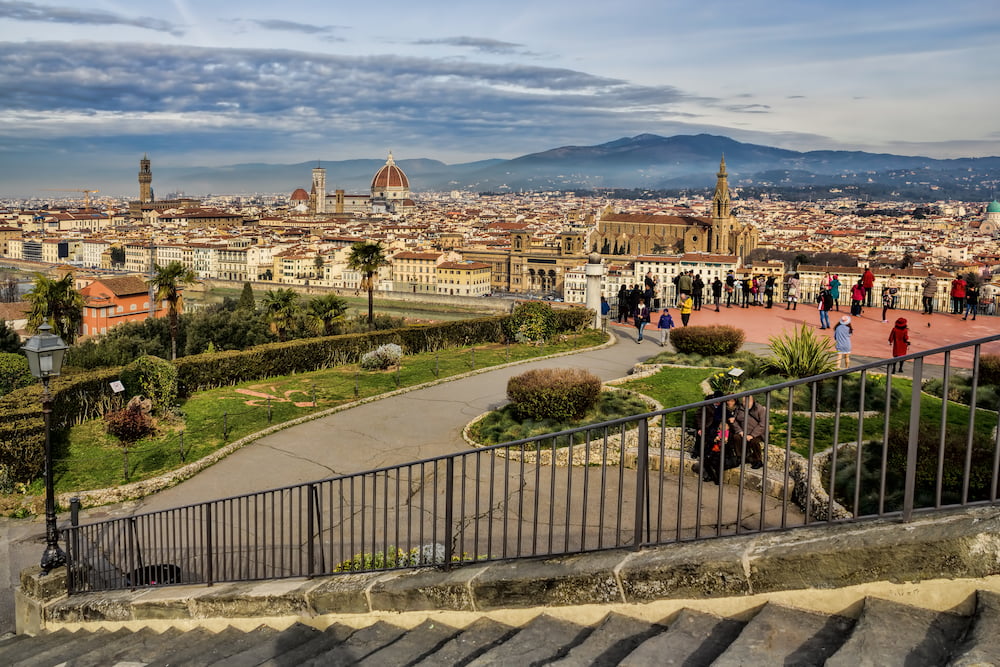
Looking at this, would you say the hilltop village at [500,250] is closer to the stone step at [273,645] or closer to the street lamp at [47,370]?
the street lamp at [47,370]

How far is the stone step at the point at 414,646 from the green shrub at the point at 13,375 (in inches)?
453

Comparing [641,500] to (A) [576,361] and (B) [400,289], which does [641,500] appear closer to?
(A) [576,361]

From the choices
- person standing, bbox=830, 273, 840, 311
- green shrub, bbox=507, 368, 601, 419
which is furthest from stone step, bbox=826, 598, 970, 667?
person standing, bbox=830, 273, 840, 311

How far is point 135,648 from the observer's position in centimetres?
417

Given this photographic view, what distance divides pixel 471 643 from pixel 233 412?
8129mm

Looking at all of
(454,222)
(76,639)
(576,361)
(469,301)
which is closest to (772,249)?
(469,301)

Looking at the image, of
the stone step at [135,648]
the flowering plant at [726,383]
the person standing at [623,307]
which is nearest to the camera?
the stone step at [135,648]

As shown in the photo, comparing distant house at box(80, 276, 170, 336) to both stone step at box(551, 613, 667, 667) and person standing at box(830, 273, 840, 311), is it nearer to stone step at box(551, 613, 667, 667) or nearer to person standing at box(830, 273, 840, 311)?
person standing at box(830, 273, 840, 311)

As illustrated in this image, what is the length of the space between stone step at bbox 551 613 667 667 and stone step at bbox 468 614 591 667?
7cm

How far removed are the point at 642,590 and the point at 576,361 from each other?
10070mm

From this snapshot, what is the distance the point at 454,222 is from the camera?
160m

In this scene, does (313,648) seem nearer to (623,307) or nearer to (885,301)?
(885,301)

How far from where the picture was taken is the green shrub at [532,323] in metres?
15.0

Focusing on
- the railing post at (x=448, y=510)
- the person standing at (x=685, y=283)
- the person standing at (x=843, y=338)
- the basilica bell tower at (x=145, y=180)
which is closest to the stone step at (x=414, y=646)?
the railing post at (x=448, y=510)
